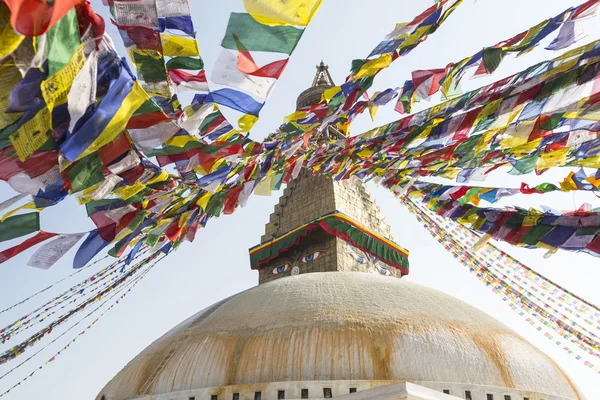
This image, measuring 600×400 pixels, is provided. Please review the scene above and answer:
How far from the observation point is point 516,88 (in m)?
4.26

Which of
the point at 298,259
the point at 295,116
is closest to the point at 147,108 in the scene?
the point at 295,116

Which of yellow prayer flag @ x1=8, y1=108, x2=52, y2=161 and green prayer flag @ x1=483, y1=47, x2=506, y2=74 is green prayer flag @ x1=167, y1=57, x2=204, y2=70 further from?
green prayer flag @ x1=483, y1=47, x2=506, y2=74

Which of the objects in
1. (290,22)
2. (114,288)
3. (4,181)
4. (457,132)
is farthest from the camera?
(114,288)

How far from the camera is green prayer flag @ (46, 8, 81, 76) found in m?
2.47

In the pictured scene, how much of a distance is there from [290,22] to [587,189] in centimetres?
393

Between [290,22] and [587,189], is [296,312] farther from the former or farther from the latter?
[290,22]

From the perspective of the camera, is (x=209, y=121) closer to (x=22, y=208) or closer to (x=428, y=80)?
(x=22, y=208)

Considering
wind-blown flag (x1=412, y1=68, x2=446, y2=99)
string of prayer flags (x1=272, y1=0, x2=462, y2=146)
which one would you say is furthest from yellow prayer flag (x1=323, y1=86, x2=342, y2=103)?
wind-blown flag (x1=412, y1=68, x2=446, y2=99)

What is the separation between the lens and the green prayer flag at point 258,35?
3.13 metres

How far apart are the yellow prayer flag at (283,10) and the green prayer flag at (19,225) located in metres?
2.76

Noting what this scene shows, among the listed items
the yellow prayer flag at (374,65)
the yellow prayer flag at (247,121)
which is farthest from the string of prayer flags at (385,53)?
the yellow prayer flag at (247,121)

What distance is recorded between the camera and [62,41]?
2.53 metres

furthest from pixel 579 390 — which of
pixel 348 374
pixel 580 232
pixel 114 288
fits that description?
pixel 114 288

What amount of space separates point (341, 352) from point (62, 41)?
4.46 meters
